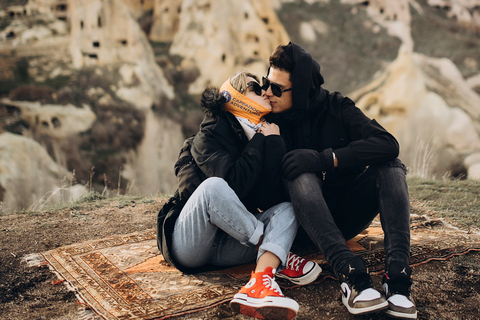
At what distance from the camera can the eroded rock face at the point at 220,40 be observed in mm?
22969

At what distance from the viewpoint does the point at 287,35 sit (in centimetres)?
2538

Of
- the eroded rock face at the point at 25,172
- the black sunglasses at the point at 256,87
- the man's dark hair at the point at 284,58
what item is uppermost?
the man's dark hair at the point at 284,58

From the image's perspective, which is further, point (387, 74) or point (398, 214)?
point (387, 74)

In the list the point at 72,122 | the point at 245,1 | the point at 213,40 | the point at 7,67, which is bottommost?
the point at 72,122

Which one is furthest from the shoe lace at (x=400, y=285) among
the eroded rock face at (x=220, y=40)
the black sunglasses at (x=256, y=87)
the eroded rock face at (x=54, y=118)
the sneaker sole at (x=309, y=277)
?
the eroded rock face at (x=220, y=40)

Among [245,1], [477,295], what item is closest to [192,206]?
[477,295]

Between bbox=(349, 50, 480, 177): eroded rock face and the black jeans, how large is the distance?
1590 cm

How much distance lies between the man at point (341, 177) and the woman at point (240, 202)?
0.14m

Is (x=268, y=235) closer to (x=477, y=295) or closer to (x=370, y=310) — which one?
(x=370, y=310)

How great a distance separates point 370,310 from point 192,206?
1116 millimetres

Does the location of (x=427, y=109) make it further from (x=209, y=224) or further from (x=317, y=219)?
(x=209, y=224)

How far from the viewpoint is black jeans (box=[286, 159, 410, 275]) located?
2.52 metres

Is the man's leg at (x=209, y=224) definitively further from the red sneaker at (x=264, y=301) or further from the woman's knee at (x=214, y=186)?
the red sneaker at (x=264, y=301)

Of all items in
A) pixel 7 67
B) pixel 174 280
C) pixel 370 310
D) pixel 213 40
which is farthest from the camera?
pixel 213 40
